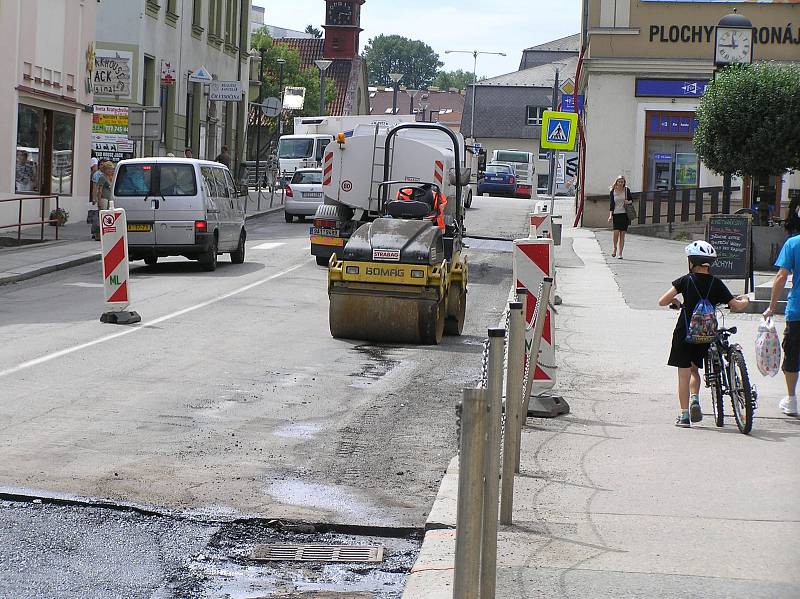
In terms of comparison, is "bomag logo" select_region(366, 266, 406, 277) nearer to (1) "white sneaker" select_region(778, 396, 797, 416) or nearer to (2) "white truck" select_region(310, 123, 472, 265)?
(1) "white sneaker" select_region(778, 396, 797, 416)

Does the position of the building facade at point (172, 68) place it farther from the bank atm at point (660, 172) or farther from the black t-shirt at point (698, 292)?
the black t-shirt at point (698, 292)

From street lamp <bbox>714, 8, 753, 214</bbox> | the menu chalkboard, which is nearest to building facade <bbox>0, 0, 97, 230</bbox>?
street lamp <bbox>714, 8, 753, 214</bbox>

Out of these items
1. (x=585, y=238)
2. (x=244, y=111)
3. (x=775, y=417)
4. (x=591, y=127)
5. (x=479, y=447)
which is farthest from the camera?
(x=244, y=111)

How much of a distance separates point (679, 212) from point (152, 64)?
1708cm

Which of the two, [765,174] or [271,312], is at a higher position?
[765,174]

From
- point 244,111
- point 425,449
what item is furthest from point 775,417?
point 244,111

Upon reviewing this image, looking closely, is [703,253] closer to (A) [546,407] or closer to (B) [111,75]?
(A) [546,407]

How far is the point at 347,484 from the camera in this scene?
8.10 meters

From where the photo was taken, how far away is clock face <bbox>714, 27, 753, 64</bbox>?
2227cm

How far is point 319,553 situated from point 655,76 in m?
34.0

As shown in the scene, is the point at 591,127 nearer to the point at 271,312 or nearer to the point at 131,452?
the point at 271,312

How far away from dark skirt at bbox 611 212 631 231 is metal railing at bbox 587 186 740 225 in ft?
27.3

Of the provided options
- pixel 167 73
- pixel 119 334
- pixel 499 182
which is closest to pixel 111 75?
pixel 167 73

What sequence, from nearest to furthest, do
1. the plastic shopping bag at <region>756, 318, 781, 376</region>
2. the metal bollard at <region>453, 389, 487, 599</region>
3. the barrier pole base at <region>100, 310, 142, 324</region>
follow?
the metal bollard at <region>453, 389, 487, 599</region> → the plastic shopping bag at <region>756, 318, 781, 376</region> → the barrier pole base at <region>100, 310, 142, 324</region>
